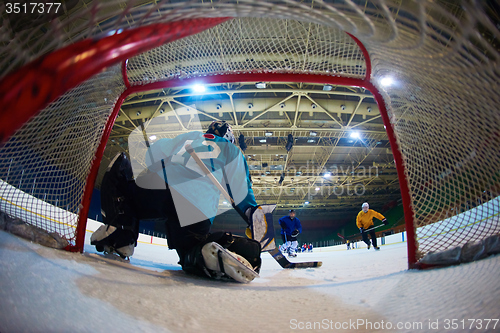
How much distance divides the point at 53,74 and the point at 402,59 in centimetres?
137

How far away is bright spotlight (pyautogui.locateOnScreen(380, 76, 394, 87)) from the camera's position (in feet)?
4.65

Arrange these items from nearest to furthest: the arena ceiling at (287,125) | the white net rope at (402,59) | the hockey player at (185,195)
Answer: the white net rope at (402,59) → the hockey player at (185,195) → the arena ceiling at (287,125)

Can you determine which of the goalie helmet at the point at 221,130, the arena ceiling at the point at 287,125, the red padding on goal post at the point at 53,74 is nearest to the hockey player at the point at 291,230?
the arena ceiling at the point at 287,125

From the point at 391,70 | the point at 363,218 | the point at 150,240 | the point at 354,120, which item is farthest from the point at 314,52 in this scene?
the point at 354,120

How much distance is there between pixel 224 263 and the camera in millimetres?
1066

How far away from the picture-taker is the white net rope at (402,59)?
2.18 ft

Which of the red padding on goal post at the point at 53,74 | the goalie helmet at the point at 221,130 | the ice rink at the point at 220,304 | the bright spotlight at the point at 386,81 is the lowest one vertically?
the ice rink at the point at 220,304

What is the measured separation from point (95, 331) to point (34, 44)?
2.55 ft

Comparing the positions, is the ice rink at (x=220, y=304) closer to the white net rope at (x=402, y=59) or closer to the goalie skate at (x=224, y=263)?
the goalie skate at (x=224, y=263)

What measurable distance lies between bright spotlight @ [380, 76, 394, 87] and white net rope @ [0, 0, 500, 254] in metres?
0.03

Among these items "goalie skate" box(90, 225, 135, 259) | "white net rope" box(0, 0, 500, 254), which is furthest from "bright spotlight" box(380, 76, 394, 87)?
"goalie skate" box(90, 225, 135, 259)

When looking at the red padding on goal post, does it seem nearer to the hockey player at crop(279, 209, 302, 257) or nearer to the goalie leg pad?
the goalie leg pad

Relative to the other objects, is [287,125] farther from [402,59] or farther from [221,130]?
[402,59]

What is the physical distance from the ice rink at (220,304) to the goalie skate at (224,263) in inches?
6.4
